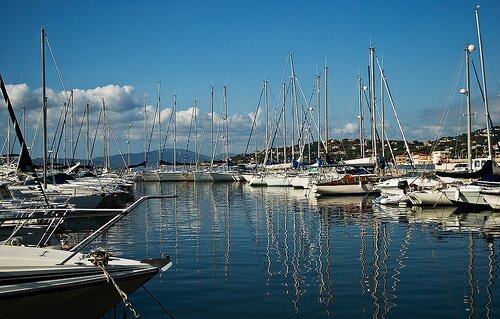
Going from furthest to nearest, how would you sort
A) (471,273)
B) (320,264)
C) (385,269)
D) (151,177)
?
(151,177) → (320,264) → (385,269) → (471,273)

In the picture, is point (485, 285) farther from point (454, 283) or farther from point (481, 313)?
point (481, 313)

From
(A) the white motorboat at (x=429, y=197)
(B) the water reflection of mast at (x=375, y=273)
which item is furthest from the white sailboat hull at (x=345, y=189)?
(B) the water reflection of mast at (x=375, y=273)

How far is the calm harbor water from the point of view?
449 inches

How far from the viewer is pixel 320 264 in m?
16.1

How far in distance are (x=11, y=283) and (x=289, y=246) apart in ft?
43.4

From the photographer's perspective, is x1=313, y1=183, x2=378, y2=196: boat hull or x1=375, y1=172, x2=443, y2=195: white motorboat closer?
x1=375, y1=172, x2=443, y2=195: white motorboat

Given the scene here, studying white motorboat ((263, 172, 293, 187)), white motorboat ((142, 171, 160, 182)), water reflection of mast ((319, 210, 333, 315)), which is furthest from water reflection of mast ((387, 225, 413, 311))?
white motorboat ((142, 171, 160, 182))

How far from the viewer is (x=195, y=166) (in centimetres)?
9788

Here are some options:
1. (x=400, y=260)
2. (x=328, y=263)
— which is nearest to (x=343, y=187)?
(x=400, y=260)

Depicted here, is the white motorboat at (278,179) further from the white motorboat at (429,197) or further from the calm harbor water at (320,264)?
the calm harbor water at (320,264)

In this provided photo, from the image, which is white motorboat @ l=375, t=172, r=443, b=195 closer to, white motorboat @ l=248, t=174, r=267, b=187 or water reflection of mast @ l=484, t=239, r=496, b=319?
water reflection of mast @ l=484, t=239, r=496, b=319

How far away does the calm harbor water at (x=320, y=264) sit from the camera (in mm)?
11406

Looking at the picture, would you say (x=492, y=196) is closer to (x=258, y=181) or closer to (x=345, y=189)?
(x=345, y=189)

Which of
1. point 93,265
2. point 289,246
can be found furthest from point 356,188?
point 93,265
